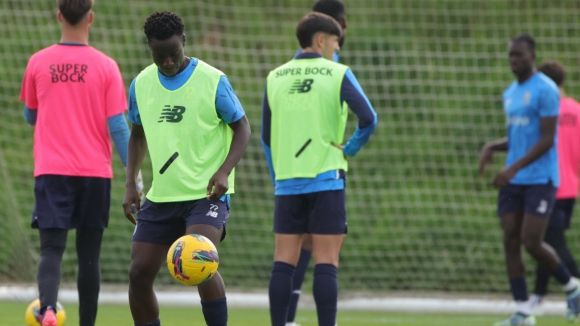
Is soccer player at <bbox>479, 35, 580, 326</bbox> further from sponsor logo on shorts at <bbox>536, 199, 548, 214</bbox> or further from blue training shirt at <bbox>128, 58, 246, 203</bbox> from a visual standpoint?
blue training shirt at <bbox>128, 58, 246, 203</bbox>

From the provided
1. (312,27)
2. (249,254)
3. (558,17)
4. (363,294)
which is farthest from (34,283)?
(558,17)

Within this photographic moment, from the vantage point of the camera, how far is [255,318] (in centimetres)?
825

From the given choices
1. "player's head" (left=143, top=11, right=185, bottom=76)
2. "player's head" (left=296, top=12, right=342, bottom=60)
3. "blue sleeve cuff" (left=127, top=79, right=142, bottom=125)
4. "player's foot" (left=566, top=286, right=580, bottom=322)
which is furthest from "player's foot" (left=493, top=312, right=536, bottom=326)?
"player's head" (left=143, top=11, right=185, bottom=76)

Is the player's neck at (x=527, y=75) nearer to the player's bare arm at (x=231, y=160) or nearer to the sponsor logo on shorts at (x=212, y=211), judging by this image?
the player's bare arm at (x=231, y=160)

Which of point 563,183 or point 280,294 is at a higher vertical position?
point 563,183

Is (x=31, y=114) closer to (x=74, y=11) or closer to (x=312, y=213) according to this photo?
(x=74, y=11)

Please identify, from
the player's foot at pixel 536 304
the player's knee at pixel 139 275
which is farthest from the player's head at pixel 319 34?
the player's foot at pixel 536 304

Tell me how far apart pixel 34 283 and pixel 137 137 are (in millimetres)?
5251

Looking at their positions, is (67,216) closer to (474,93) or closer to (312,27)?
(312,27)

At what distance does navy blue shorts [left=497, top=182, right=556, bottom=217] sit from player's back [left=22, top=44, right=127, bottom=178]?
3.48 metres

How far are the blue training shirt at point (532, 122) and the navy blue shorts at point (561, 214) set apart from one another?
A: 117 centimetres

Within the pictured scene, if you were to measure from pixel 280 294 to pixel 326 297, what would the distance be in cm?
31

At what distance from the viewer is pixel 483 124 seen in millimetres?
11188

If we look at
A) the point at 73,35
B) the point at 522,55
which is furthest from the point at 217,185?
the point at 522,55
